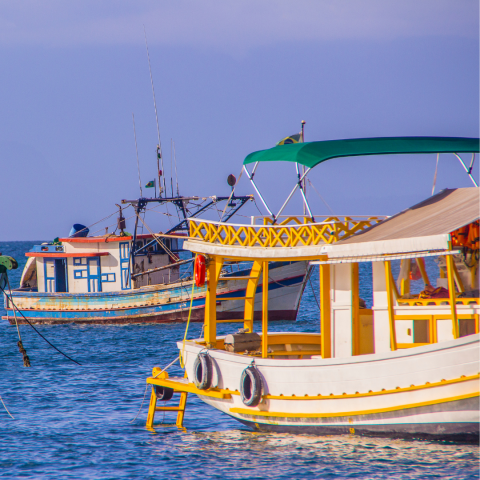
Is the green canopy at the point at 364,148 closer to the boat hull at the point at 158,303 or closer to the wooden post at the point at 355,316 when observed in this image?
→ the wooden post at the point at 355,316

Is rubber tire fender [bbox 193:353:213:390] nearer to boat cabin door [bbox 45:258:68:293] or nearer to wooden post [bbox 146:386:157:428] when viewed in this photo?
wooden post [bbox 146:386:157:428]

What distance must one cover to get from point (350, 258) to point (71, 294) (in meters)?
25.5

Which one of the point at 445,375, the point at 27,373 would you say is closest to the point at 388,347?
the point at 445,375

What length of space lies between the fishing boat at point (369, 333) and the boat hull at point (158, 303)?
18.6 meters

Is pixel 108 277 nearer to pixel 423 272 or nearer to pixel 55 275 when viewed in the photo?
pixel 55 275

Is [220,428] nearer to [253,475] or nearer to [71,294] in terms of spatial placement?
[253,475]

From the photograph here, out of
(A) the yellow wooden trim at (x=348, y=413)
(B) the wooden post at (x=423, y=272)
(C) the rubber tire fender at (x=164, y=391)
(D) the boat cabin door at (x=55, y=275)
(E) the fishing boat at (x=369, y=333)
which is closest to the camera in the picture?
(A) the yellow wooden trim at (x=348, y=413)

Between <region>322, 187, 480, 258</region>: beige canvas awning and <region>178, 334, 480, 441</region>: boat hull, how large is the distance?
5.23 feet

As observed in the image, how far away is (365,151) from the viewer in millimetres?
13555

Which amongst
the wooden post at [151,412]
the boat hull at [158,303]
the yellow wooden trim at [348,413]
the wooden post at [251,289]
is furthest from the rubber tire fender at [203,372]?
the boat hull at [158,303]

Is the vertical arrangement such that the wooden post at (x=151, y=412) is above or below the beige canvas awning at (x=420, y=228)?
below

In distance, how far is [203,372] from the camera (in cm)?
1427

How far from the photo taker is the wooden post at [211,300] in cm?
1482

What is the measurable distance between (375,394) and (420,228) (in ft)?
9.31
